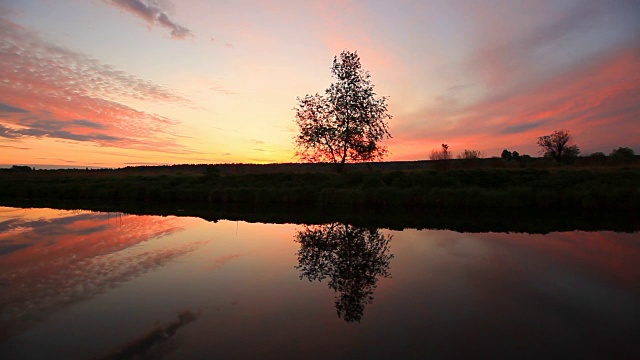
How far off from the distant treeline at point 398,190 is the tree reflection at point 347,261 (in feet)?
29.9

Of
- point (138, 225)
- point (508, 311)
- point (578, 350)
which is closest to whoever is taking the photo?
point (578, 350)

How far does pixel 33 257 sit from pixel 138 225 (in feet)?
18.5

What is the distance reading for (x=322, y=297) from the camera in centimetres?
664

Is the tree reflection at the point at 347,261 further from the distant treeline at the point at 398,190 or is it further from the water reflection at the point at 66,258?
the distant treeline at the point at 398,190

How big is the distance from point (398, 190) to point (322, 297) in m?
16.7

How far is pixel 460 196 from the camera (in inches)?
842

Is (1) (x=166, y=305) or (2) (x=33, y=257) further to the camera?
(2) (x=33, y=257)

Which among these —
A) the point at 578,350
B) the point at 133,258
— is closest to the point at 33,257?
the point at 133,258

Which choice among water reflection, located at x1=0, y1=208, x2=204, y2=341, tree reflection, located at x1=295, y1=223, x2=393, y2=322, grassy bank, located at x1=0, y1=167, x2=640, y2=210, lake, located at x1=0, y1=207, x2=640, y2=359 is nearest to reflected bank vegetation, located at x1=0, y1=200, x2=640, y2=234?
grassy bank, located at x1=0, y1=167, x2=640, y2=210

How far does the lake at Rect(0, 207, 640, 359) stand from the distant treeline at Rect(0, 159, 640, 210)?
26.9 ft

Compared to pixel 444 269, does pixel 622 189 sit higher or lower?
higher

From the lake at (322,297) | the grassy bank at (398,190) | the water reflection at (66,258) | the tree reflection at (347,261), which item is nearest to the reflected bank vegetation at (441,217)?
the grassy bank at (398,190)

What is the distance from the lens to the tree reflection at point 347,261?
21.6ft

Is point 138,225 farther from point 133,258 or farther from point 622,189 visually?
point 622,189
